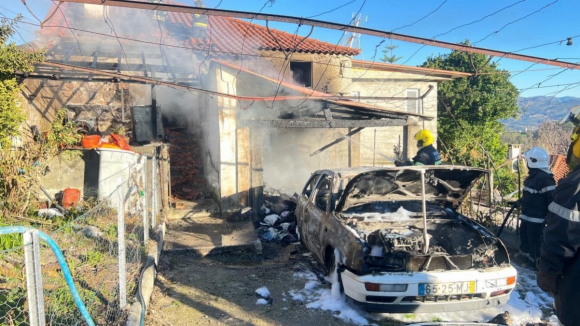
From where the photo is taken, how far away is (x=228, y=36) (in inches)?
514

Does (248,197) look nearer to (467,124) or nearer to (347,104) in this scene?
(347,104)

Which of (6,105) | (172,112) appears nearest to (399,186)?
(6,105)

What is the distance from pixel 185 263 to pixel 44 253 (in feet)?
6.75

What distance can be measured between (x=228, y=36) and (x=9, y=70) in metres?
6.87

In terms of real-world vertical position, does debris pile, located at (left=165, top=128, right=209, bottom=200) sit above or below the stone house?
below

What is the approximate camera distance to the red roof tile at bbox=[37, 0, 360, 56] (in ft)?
39.1

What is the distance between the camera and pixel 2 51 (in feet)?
24.5

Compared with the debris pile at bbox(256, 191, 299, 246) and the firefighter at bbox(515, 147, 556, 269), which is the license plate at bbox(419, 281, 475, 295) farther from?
the debris pile at bbox(256, 191, 299, 246)

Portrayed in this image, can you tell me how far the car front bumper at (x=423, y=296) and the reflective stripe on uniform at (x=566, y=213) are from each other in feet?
5.55

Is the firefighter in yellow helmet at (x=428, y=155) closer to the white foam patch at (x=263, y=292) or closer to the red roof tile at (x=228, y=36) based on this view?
the white foam patch at (x=263, y=292)

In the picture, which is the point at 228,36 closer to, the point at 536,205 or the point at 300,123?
the point at 300,123

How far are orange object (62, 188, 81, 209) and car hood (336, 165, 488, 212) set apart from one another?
20.6 ft

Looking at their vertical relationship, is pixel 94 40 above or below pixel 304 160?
above

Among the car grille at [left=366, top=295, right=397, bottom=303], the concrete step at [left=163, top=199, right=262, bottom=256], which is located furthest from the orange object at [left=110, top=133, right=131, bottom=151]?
the car grille at [left=366, top=295, right=397, bottom=303]
